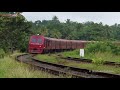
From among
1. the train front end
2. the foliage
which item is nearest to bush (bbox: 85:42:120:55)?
the train front end

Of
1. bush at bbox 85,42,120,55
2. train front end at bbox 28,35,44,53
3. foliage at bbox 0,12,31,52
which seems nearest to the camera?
bush at bbox 85,42,120,55

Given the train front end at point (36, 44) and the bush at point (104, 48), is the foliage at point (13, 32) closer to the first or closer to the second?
the train front end at point (36, 44)

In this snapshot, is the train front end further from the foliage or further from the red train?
the foliage

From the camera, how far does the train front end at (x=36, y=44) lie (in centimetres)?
2899

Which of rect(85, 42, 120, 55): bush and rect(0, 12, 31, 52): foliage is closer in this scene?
rect(85, 42, 120, 55): bush

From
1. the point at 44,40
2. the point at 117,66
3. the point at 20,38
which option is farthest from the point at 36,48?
the point at 117,66

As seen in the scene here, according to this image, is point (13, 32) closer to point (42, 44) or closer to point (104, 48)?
point (42, 44)

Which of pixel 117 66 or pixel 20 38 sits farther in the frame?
pixel 20 38

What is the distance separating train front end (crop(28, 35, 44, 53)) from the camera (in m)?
29.0

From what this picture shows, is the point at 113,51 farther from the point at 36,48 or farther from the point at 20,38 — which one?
the point at 20,38
